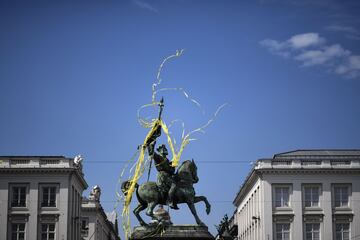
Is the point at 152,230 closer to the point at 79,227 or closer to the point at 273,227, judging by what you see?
the point at 273,227

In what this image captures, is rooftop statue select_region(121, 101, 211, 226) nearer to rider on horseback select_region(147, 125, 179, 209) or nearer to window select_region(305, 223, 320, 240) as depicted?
rider on horseback select_region(147, 125, 179, 209)

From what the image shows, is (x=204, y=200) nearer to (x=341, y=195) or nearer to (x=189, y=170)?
(x=189, y=170)

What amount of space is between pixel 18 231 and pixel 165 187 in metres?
64.8

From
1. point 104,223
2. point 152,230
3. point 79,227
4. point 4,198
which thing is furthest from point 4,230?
point 152,230

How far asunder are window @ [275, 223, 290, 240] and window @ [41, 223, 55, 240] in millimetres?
25261

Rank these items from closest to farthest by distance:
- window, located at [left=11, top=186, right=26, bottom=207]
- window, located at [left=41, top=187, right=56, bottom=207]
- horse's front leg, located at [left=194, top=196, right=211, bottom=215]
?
horse's front leg, located at [left=194, top=196, right=211, bottom=215]
window, located at [left=11, top=186, right=26, bottom=207]
window, located at [left=41, top=187, right=56, bottom=207]

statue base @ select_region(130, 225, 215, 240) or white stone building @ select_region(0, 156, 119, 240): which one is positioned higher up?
white stone building @ select_region(0, 156, 119, 240)

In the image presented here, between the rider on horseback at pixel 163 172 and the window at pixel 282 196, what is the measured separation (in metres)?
64.3

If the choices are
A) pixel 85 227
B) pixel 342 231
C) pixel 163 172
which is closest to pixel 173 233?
pixel 163 172

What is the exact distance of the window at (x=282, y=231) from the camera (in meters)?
103

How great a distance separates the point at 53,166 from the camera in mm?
105500

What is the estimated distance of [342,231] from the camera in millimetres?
102688

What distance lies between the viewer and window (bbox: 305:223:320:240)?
103m

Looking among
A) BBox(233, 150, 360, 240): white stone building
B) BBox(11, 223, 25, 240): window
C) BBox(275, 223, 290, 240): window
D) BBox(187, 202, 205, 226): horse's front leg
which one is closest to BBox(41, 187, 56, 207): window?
BBox(11, 223, 25, 240): window
